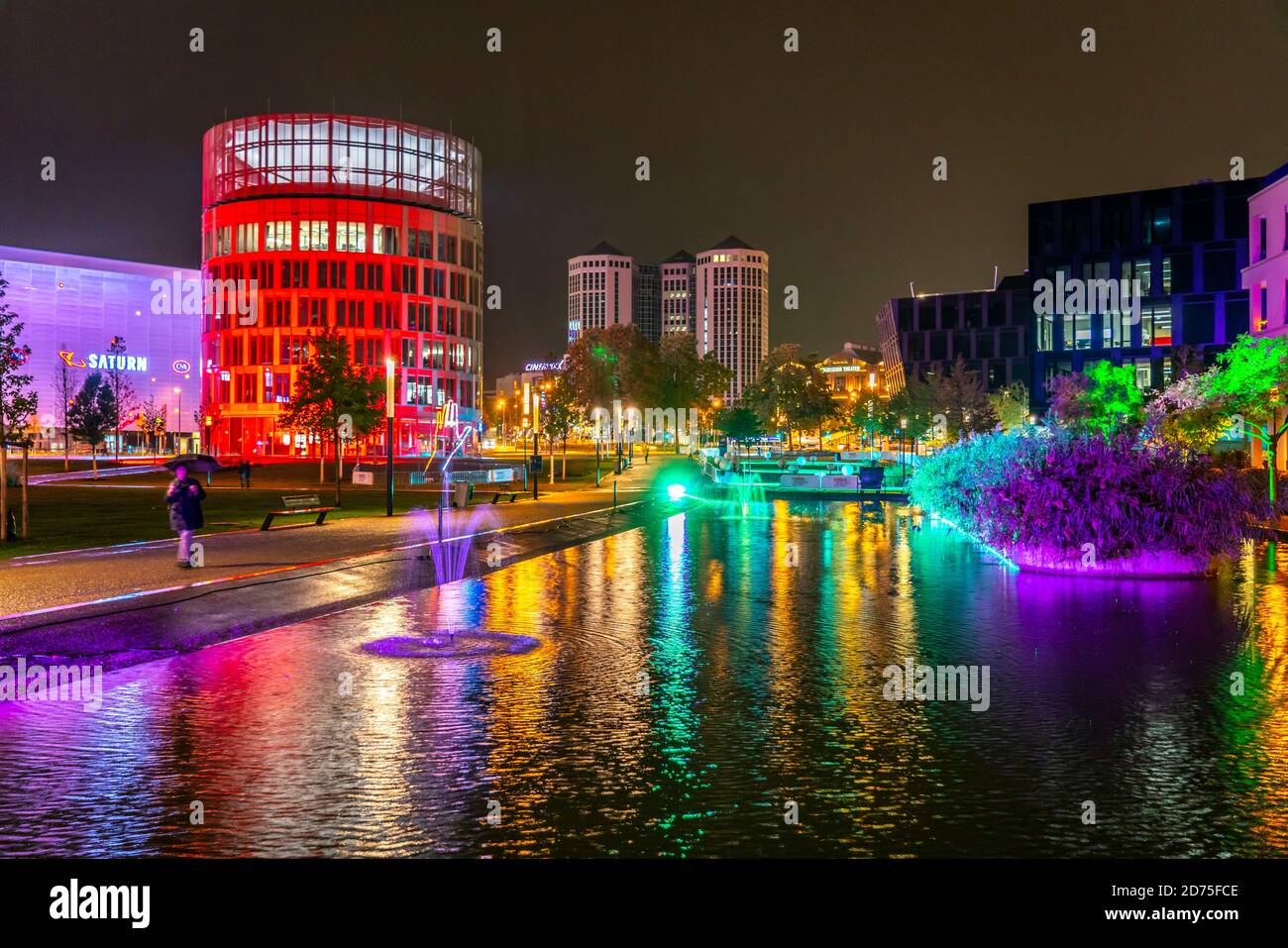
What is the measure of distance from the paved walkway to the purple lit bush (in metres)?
11.7

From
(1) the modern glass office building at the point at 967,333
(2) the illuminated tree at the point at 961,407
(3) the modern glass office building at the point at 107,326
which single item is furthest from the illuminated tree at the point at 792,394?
(3) the modern glass office building at the point at 107,326

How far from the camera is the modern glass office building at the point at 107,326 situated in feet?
400

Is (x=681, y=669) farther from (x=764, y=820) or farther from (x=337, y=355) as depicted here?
Result: (x=337, y=355)

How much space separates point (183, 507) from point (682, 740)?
13239 mm

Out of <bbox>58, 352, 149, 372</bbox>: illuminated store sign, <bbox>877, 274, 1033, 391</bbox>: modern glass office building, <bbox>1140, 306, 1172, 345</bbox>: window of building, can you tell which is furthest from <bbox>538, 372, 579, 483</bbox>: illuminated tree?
<bbox>58, 352, 149, 372</bbox>: illuminated store sign

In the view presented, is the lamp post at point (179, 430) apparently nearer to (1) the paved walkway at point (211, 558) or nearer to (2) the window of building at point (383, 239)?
(2) the window of building at point (383, 239)

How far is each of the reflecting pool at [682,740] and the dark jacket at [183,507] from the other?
5856 millimetres

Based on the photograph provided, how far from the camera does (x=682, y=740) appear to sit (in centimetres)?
797

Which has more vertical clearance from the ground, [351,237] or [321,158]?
[321,158]

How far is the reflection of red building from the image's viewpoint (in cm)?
9644

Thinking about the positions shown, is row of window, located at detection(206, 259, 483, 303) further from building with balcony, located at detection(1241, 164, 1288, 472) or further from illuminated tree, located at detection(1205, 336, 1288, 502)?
illuminated tree, located at detection(1205, 336, 1288, 502)

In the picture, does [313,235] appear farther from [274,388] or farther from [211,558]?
[211,558]

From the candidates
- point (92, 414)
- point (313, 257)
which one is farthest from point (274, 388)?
point (92, 414)

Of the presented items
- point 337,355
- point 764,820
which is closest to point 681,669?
point 764,820
